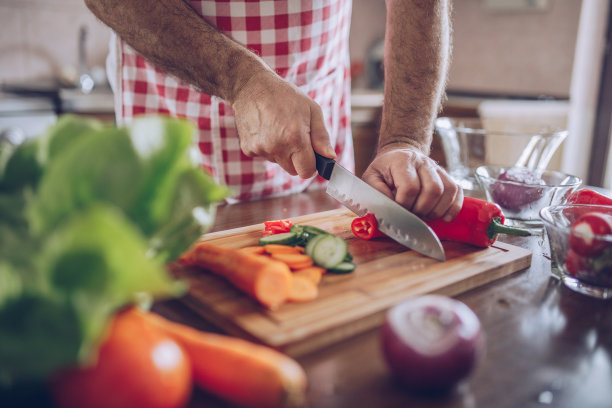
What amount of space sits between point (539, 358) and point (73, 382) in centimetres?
58

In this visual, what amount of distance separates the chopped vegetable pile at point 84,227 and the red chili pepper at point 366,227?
48 cm

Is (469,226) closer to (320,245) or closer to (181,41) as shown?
(320,245)

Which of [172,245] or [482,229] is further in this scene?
[482,229]

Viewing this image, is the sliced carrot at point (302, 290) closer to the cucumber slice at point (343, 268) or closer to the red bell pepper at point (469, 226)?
the cucumber slice at point (343, 268)

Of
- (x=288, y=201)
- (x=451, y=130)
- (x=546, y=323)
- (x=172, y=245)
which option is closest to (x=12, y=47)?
(x=288, y=201)

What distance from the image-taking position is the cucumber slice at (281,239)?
1.03 metres

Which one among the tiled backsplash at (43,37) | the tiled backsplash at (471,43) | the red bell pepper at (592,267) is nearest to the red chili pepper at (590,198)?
the red bell pepper at (592,267)

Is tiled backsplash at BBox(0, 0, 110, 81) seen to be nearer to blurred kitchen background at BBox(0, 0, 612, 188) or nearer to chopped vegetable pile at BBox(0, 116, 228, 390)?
blurred kitchen background at BBox(0, 0, 612, 188)

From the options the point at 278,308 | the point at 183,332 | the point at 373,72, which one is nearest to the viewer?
the point at 183,332

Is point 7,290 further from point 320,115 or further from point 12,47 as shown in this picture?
point 12,47

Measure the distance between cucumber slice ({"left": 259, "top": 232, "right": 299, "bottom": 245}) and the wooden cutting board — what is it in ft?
0.22

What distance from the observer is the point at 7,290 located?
43 cm

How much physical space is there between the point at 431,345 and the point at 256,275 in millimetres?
299

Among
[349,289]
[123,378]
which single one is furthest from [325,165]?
[123,378]
